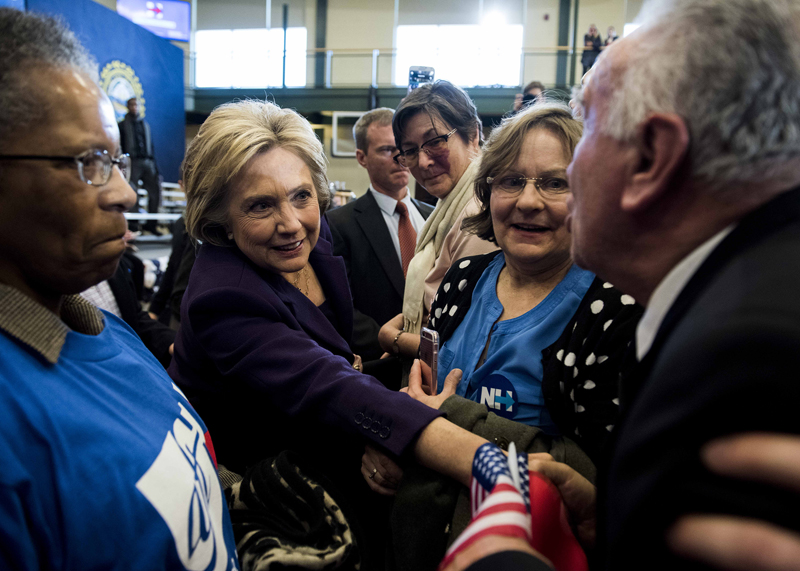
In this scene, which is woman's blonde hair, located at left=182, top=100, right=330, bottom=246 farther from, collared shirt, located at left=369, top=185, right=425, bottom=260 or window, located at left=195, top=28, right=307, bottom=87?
window, located at left=195, top=28, right=307, bottom=87

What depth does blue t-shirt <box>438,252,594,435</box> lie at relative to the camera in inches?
48.1

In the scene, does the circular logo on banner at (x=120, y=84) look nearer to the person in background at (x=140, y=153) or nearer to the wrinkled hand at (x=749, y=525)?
the person in background at (x=140, y=153)

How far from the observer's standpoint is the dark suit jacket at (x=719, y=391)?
0.45 metres

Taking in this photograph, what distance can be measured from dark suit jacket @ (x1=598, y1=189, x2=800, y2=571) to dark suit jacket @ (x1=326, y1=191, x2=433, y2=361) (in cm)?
229

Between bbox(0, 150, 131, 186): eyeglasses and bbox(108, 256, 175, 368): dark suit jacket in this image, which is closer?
bbox(0, 150, 131, 186): eyeglasses

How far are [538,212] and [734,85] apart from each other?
82cm

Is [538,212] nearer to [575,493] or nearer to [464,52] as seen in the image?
[575,493]

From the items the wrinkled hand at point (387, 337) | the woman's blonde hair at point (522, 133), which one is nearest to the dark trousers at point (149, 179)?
the wrinkled hand at point (387, 337)

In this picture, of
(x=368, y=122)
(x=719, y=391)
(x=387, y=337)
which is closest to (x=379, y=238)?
(x=368, y=122)

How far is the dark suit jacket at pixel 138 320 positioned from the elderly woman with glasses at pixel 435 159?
113cm

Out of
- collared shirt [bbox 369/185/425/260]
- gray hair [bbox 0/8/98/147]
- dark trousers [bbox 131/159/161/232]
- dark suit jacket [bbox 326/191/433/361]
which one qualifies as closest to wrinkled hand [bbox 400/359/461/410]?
gray hair [bbox 0/8/98/147]

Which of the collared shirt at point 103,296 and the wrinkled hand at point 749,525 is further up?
the wrinkled hand at point 749,525

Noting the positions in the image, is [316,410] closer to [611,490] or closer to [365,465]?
[365,465]

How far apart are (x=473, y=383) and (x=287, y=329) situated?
485 millimetres
